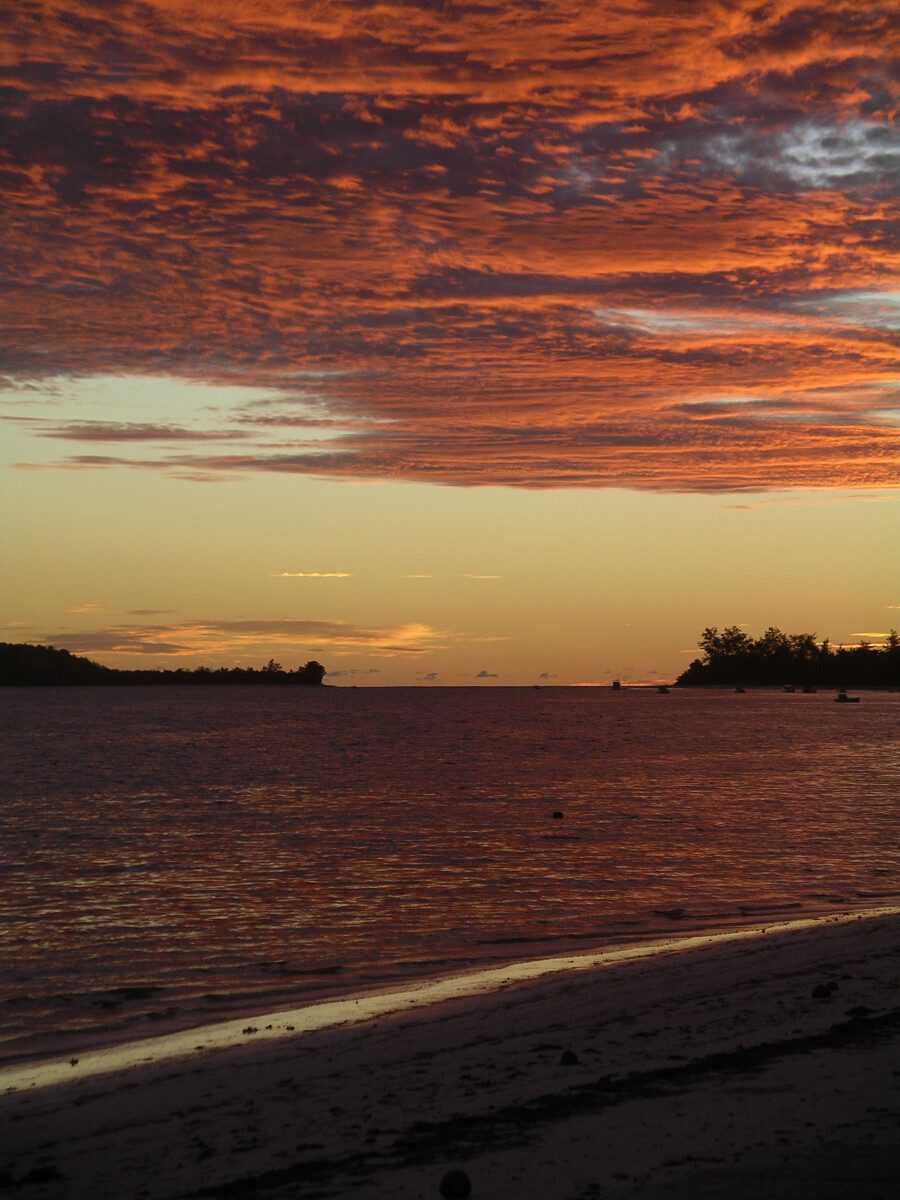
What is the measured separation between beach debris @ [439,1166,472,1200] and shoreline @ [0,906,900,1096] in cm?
637

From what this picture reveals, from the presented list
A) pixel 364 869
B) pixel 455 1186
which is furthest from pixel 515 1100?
pixel 364 869

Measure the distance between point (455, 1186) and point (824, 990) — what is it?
7689 millimetres

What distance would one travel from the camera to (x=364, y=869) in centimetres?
3120

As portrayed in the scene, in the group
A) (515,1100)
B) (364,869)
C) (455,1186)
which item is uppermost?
(455,1186)

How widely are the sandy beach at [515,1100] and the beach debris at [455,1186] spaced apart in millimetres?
171

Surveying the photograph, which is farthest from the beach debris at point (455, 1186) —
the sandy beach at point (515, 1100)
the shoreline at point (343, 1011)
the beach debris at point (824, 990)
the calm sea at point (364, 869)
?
the calm sea at point (364, 869)

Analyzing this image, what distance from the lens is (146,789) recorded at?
198ft

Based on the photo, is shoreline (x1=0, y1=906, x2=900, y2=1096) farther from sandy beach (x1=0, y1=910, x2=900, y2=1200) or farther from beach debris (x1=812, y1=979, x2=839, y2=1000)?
beach debris (x1=812, y1=979, x2=839, y2=1000)

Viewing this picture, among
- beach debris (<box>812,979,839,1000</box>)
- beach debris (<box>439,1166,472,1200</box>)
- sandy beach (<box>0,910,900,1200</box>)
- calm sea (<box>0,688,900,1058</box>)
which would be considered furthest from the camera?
calm sea (<box>0,688,900,1058</box>)

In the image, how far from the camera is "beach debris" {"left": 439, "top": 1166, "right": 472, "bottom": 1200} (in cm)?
840

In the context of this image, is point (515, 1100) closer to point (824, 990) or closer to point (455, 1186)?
point (455, 1186)

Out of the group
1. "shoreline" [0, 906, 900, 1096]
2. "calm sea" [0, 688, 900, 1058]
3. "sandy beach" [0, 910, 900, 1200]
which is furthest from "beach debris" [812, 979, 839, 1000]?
"calm sea" [0, 688, 900, 1058]

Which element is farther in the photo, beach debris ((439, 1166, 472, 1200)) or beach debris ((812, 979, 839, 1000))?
beach debris ((812, 979, 839, 1000))

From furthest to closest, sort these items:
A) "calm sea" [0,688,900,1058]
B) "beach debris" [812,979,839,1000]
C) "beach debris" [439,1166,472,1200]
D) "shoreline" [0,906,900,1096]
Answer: "calm sea" [0,688,900,1058]
"beach debris" [812,979,839,1000]
"shoreline" [0,906,900,1096]
"beach debris" [439,1166,472,1200]
